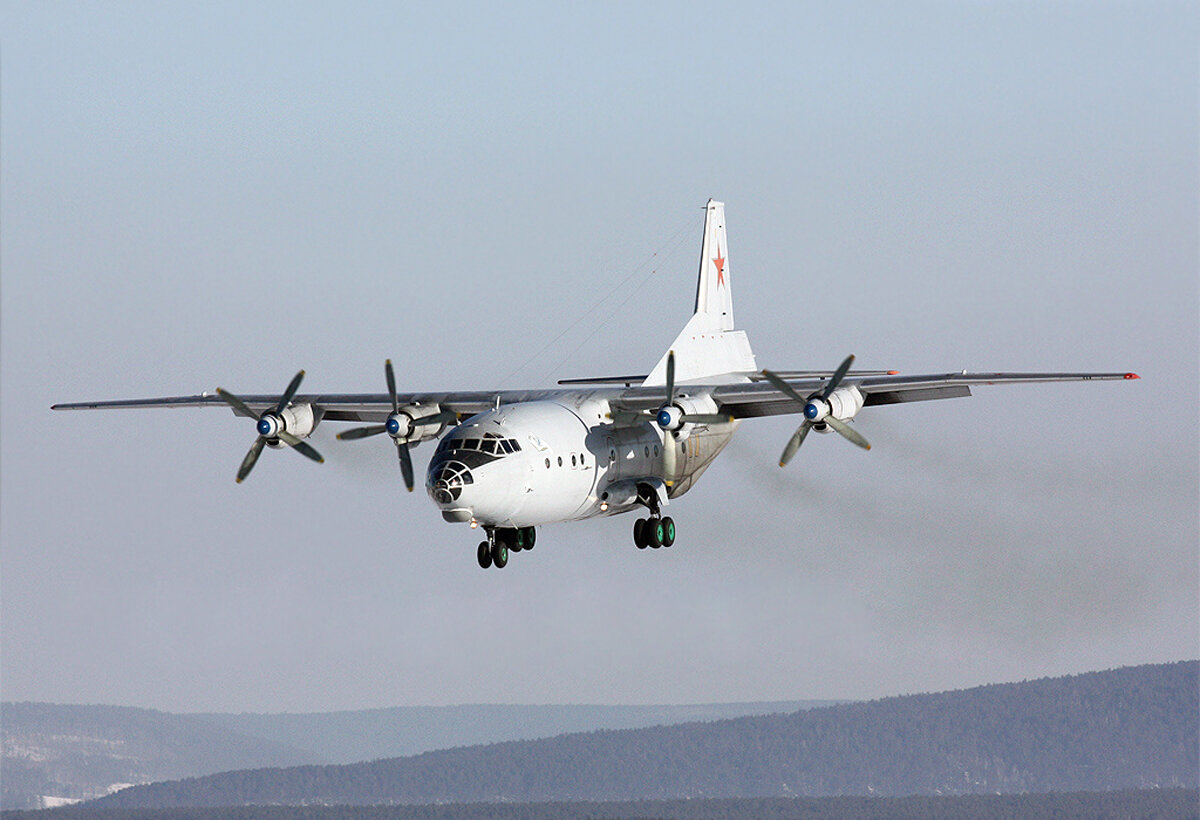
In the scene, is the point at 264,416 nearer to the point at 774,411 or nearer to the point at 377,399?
the point at 377,399

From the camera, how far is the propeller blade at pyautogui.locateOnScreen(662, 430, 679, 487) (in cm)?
5288

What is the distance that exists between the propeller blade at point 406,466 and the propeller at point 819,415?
37.8 feet

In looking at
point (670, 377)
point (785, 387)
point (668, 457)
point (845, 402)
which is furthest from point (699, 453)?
point (845, 402)

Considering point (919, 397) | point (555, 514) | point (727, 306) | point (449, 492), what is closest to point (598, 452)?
point (555, 514)

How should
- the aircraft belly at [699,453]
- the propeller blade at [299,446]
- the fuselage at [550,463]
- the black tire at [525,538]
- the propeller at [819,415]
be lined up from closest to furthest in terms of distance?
1. the fuselage at [550,463]
2. the propeller at [819,415]
3. the propeller blade at [299,446]
4. the black tire at [525,538]
5. the aircraft belly at [699,453]

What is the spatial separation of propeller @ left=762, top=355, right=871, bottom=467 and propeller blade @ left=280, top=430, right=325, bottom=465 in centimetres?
1473

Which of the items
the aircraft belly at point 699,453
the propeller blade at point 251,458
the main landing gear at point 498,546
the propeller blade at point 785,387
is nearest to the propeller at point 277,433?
the propeller blade at point 251,458

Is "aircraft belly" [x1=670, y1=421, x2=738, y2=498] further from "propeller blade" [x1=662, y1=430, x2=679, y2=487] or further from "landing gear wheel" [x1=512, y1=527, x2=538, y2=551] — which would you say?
"landing gear wheel" [x1=512, y1=527, x2=538, y2=551]

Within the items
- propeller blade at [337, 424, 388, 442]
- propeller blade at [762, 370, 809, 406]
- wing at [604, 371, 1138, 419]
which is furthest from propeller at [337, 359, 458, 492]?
propeller blade at [762, 370, 809, 406]

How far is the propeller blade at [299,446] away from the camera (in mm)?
50734

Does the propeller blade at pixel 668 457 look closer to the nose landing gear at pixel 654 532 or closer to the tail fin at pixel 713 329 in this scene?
the nose landing gear at pixel 654 532

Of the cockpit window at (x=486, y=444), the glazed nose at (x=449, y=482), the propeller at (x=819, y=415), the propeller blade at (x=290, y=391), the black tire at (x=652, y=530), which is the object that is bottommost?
the glazed nose at (x=449, y=482)

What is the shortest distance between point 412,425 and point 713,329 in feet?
48.4

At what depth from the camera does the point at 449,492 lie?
44.9 meters
